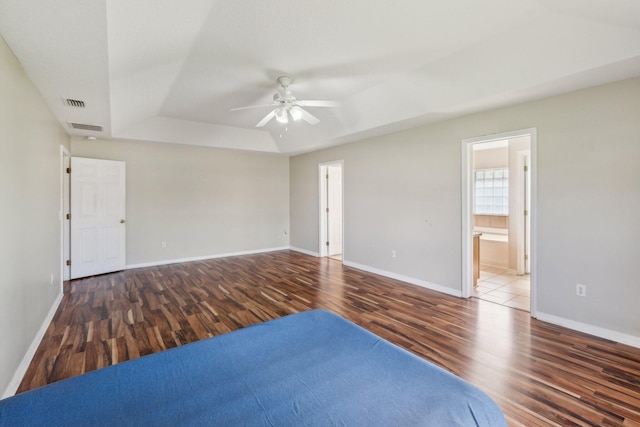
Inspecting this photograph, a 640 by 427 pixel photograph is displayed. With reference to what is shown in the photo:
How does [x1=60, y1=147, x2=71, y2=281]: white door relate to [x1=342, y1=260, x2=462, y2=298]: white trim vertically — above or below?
above

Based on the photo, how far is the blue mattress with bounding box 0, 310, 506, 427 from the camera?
1134 millimetres

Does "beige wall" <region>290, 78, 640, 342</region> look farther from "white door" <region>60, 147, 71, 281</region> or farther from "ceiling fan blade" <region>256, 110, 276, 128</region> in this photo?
"white door" <region>60, 147, 71, 281</region>

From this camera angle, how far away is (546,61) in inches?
104

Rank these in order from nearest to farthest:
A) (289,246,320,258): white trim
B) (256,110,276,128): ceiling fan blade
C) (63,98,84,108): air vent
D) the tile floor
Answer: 1. (63,98,84,108): air vent
2. (256,110,276,128): ceiling fan blade
3. the tile floor
4. (289,246,320,258): white trim

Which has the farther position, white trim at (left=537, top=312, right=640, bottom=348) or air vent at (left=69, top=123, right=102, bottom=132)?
air vent at (left=69, top=123, right=102, bottom=132)

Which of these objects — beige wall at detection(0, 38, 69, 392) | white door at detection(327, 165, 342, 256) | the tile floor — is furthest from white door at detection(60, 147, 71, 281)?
the tile floor

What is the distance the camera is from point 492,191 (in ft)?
23.0

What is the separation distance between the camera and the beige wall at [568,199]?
2775 millimetres

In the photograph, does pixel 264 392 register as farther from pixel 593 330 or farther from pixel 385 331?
pixel 593 330

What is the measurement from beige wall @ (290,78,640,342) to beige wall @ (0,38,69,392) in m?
4.41

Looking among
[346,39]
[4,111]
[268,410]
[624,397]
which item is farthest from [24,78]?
[624,397]

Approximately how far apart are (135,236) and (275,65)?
4388mm

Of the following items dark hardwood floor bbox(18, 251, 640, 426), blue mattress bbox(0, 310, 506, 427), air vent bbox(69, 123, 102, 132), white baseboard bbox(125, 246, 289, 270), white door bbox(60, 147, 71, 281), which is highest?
air vent bbox(69, 123, 102, 132)

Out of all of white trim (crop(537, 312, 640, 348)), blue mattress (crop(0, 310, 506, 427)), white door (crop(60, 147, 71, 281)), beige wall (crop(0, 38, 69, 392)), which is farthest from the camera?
white door (crop(60, 147, 71, 281))
